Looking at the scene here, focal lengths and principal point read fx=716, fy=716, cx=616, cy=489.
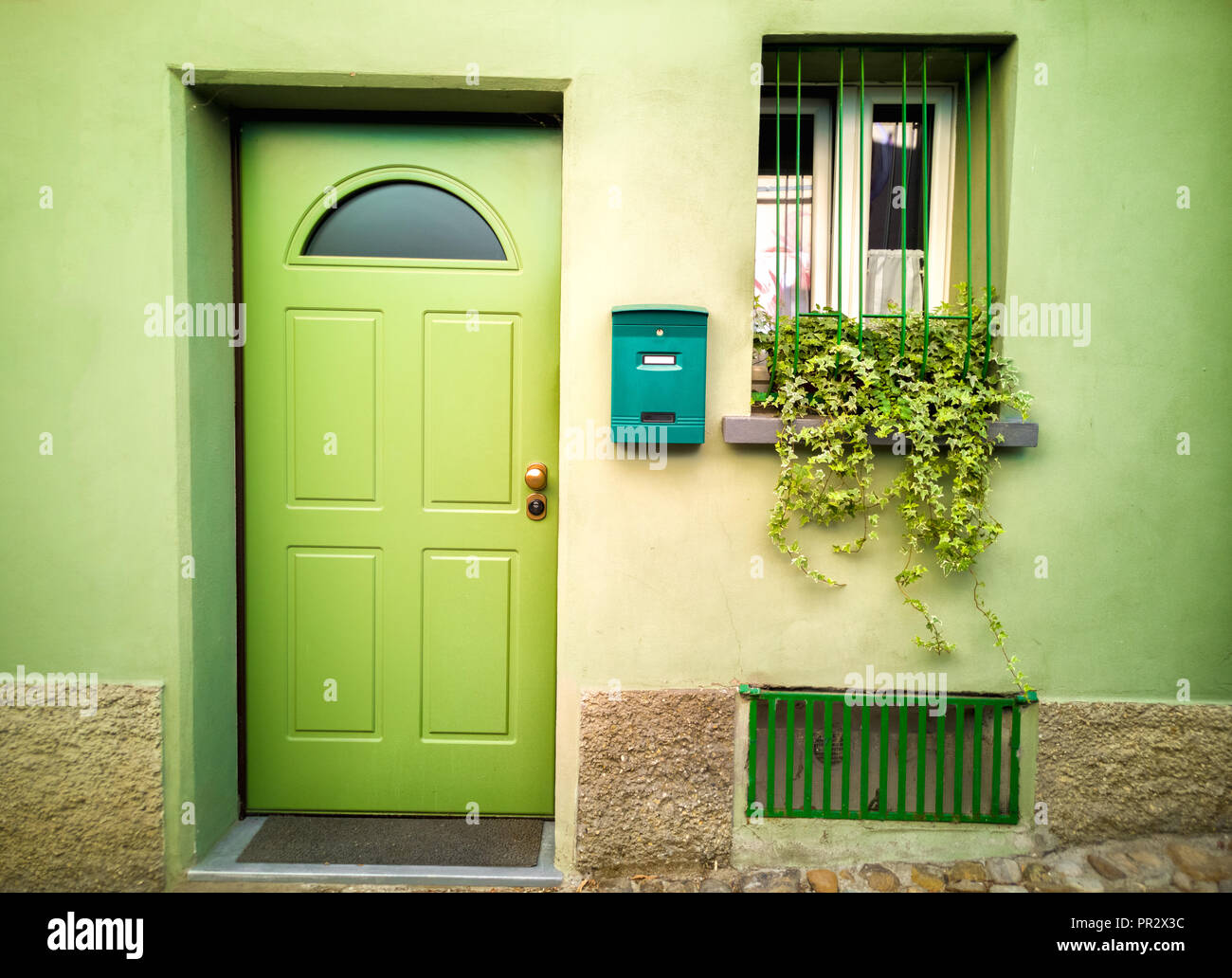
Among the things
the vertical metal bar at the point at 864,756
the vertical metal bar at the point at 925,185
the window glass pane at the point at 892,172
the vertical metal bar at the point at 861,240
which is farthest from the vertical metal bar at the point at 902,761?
the window glass pane at the point at 892,172

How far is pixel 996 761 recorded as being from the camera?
281 cm

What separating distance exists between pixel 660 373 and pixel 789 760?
1.58 metres

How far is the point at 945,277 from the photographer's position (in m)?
3.03

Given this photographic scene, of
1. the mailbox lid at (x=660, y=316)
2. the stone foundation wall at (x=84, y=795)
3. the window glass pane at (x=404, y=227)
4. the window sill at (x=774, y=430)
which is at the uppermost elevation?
the window glass pane at (x=404, y=227)

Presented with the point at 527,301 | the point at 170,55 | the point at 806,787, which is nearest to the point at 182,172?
the point at 170,55

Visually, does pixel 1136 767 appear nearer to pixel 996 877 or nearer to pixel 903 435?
pixel 996 877

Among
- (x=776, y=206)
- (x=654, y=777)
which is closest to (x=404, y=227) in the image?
(x=776, y=206)

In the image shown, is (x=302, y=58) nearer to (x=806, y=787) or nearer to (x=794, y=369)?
(x=794, y=369)

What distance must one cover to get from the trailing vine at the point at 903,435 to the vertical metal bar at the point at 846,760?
1.32 feet

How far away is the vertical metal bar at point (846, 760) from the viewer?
2809mm

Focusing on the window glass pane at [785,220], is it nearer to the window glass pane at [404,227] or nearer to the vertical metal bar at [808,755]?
the window glass pane at [404,227]

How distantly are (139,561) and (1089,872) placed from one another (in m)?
3.83

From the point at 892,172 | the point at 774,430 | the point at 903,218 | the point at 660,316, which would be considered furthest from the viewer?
the point at 892,172

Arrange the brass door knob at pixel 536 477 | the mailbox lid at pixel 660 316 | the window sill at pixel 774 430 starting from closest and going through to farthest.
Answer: the mailbox lid at pixel 660 316
the window sill at pixel 774 430
the brass door knob at pixel 536 477
